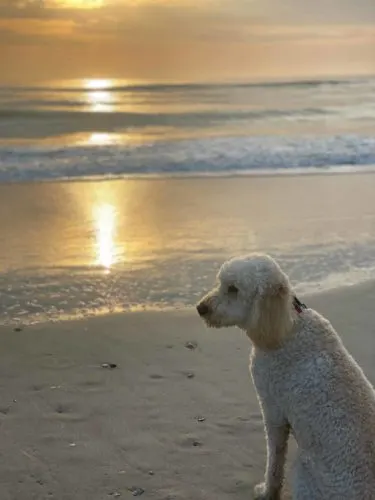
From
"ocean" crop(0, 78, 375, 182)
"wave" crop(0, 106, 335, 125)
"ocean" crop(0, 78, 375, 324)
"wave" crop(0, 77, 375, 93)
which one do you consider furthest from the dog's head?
"wave" crop(0, 77, 375, 93)

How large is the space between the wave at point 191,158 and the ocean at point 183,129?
2 cm

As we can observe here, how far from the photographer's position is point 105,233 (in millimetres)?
7441

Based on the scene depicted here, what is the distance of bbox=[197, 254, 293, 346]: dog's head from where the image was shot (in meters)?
2.96

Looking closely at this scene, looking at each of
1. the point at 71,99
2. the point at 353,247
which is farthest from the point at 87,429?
the point at 71,99

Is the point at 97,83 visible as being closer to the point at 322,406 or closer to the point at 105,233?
the point at 105,233

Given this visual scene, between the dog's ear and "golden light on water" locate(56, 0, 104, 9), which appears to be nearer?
the dog's ear

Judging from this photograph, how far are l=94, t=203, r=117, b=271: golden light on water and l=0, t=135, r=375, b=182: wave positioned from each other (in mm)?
2208

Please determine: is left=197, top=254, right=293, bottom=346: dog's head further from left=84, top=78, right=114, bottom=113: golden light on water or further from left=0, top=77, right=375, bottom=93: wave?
left=0, top=77, right=375, bottom=93: wave

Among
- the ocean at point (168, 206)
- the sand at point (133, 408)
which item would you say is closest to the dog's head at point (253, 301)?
the sand at point (133, 408)

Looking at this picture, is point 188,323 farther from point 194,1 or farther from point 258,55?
point 194,1

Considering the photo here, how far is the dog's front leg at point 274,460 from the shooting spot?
10.6 ft

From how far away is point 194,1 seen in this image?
41875 millimetres

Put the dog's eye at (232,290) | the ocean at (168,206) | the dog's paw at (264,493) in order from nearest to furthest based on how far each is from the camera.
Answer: the dog's eye at (232,290) → the dog's paw at (264,493) → the ocean at (168,206)

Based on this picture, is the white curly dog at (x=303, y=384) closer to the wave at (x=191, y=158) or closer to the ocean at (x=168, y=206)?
the ocean at (x=168, y=206)
